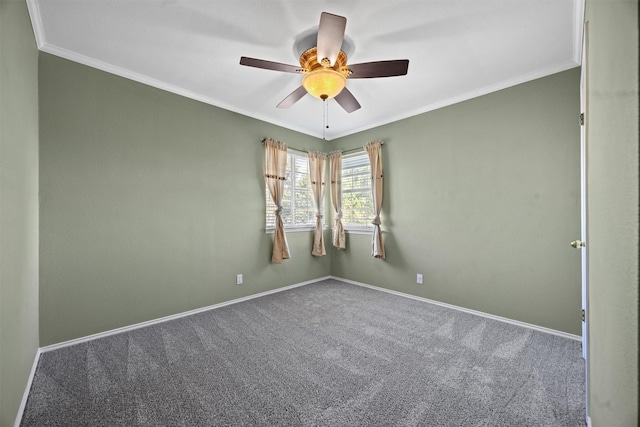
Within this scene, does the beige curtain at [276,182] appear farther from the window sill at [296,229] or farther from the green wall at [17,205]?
the green wall at [17,205]

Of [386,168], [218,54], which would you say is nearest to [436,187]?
[386,168]

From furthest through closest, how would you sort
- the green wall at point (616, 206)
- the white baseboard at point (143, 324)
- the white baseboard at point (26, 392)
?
1. the white baseboard at point (143, 324)
2. the white baseboard at point (26, 392)
3. the green wall at point (616, 206)

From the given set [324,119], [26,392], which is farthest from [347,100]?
[26,392]

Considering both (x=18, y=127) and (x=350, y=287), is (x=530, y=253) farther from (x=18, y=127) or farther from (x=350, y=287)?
(x=18, y=127)

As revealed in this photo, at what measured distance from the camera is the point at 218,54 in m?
2.35

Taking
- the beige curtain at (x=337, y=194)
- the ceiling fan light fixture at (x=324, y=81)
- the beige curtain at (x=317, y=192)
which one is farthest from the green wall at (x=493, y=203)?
the ceiling fan light fixture at (x=324, y=81)

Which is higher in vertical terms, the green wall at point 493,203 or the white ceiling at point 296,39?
the white ceiling at point 296,39

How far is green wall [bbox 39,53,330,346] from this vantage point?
231 centimetres

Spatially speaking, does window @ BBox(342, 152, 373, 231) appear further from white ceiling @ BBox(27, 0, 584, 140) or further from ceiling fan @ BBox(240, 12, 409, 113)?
ceiling fan @ BBox(240, 12, 409, 113)

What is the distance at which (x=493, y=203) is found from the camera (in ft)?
9.62

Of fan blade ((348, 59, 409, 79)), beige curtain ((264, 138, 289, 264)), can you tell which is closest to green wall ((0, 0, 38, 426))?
fan blade ((348, 59, 409, 79))

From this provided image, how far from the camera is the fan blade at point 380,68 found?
1923 mm

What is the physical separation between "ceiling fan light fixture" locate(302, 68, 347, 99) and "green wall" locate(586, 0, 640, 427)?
1.42m

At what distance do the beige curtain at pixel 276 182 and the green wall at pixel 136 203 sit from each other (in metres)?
0.13
